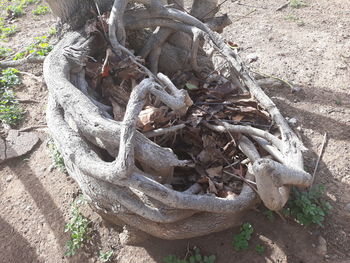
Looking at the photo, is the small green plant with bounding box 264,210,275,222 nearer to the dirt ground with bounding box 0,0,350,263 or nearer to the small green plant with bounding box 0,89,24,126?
the dirt ground with bounding box 0,0,350,263

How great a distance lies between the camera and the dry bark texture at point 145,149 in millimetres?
2180

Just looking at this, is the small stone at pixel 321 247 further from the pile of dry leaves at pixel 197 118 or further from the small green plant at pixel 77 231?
the small green plant at pixel 77 231

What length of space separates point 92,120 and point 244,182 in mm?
1354

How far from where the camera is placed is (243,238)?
2.58 meters

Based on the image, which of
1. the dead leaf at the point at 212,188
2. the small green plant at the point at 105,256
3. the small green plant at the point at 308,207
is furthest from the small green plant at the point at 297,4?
the small green plant at the point at 105,256

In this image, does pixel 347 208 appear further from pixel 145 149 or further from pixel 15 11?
pixel 15 11

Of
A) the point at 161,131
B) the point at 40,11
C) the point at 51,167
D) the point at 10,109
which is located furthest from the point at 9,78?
the point at 161,131

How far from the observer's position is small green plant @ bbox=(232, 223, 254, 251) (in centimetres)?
256

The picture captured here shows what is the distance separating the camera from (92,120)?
2.44 m

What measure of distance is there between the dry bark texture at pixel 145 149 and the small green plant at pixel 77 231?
0.30m

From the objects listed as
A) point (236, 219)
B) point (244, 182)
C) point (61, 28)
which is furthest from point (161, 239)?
point (61, 28)

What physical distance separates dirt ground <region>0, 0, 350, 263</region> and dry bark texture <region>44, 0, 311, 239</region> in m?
0.29

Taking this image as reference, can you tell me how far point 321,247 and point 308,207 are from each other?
326 millimetres

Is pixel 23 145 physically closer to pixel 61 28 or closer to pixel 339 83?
pixel 61 28
